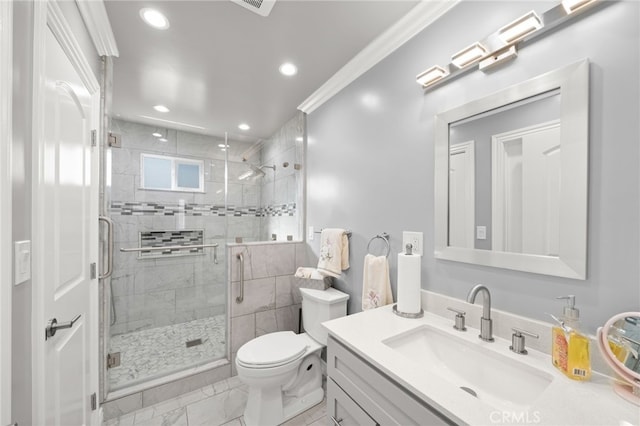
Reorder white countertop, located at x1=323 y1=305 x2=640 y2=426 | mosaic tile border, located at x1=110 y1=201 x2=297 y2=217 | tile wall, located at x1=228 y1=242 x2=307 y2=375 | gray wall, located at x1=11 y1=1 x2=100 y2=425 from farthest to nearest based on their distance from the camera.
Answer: mosaic tile border, located at x1=110 y1=201 x2=297 y2=217, tile wall, located at x1=228 y1=242 x2=307 y2=375, gray wall, located at x1=11 y1=1 x2=100 y2=425, white countertop, located at x1=323 y1=305 x2=640 y2=426

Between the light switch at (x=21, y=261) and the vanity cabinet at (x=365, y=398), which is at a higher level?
the light switch at (x=21, y=261)

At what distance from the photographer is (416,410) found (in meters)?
0.71

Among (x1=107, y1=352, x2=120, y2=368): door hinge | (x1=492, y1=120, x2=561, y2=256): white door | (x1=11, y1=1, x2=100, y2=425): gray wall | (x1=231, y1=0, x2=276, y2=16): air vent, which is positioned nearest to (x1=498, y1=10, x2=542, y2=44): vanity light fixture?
(x1=492, y1=120, x2=561, y2=256): white door

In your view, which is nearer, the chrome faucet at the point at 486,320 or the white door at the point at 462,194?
the chrome faucet at the point at 486,320

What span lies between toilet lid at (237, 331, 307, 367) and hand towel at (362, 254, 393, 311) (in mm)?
569

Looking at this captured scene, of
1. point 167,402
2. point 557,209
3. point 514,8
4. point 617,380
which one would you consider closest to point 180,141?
point 167,402

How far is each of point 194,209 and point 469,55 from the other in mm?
2674

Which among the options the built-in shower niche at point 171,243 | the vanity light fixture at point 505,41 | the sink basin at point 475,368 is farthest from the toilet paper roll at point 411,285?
the built-in shower niche at point 171,243

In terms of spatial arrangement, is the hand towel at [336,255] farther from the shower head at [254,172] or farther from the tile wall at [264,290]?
the shower head at [254,172]

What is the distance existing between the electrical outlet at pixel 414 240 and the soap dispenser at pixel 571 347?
61 cm

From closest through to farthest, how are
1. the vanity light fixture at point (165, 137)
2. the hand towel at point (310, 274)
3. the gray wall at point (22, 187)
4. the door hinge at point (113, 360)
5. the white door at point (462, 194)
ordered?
the gray wall at point (22, 187)
the white door at point (462, 194)
the door hinge at point (113, 360)
the hand towel at point (310, 274)
the vanity light fixture at point (165, 137)

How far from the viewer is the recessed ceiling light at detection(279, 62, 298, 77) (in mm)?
1797

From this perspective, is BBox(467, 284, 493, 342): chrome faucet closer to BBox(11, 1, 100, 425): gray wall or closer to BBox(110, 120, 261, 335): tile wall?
BBox(11, 1, 100, 425): gray wall

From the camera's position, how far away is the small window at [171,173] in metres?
2.44
